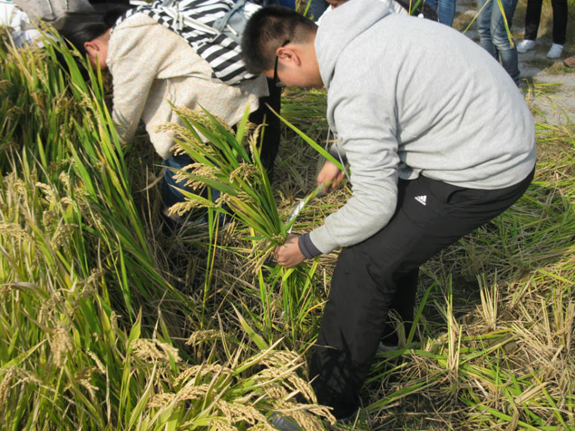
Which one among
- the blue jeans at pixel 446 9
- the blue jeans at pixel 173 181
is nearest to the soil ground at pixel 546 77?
the blue jeans at pixel 446 9

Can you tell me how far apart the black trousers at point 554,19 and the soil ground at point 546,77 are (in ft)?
0.55

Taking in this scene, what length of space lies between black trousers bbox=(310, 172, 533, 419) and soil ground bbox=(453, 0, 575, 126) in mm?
2248

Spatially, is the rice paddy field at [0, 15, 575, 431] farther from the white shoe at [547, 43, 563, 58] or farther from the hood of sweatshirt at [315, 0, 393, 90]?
the white shoe at [547, 43, 563, 58]

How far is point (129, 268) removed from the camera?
1656 mm

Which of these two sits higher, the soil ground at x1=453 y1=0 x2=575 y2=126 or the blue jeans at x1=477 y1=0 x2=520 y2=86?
the blue jeans at x1=477 y1=0 x2=520 y2=86

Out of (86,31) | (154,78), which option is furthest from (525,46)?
(86,31)

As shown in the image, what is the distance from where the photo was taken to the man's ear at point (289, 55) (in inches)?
54.1

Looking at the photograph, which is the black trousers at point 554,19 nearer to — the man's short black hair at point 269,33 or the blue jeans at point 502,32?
the blue jeans at point 502,32

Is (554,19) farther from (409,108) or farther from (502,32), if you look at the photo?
(409,108)

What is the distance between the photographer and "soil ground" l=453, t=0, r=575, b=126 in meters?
3.40

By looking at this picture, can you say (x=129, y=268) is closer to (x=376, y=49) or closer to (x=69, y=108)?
(x=69, y=108)

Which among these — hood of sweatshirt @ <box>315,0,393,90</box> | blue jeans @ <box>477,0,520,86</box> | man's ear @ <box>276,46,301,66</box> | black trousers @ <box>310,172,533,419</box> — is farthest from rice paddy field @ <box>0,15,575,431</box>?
blue jeans @ <box>477,0,520,86</box>

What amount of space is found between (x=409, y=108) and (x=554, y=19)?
392 centimetres

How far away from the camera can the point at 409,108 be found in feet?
3.88
